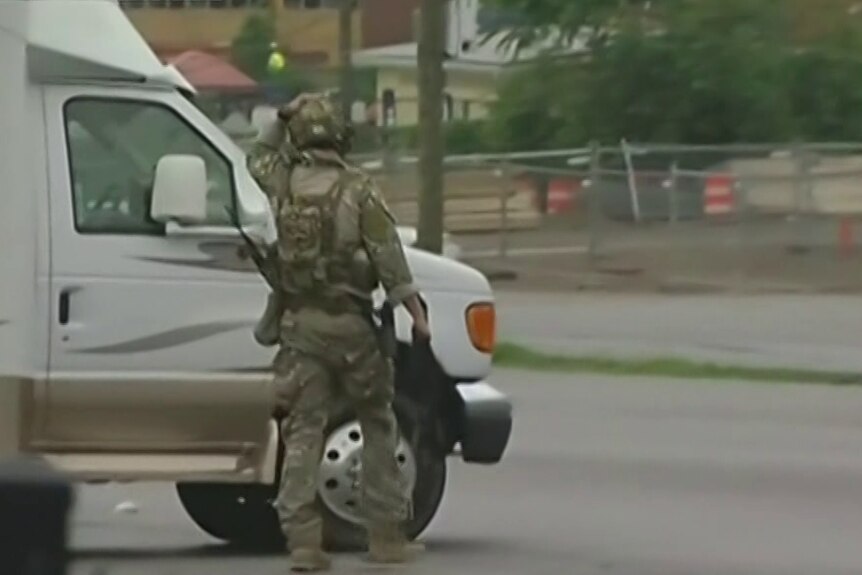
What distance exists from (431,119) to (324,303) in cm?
1371

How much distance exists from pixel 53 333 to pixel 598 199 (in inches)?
931

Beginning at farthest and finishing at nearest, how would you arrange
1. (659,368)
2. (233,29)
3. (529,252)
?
1. (233,29)
2. (529,252)
3. (659,368)

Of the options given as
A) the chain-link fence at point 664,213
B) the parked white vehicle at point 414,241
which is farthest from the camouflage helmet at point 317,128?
the chain-link fence at point 664,213

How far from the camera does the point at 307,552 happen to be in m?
9.83

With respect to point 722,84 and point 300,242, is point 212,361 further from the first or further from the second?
point 722,84

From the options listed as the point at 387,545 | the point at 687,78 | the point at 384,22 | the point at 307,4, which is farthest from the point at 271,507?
the point at 307,4

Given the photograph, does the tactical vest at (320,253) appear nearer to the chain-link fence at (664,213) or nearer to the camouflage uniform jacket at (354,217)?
the camouflage uniform jacket at (354,217)

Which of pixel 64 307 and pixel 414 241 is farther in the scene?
pixel 414 241

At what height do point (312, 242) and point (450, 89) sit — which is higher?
point (450, 89)

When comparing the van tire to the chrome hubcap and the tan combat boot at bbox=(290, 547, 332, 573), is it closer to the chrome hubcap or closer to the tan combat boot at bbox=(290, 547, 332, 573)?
the chrome hubcap

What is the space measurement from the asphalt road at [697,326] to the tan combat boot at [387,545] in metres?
11.5

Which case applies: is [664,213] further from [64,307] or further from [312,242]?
[312,242]

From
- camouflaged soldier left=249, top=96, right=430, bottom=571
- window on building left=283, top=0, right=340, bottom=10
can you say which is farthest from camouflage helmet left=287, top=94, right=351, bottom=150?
window on building left=283, top=0, right=340, bottom=10

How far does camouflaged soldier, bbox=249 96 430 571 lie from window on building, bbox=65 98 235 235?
50cm
